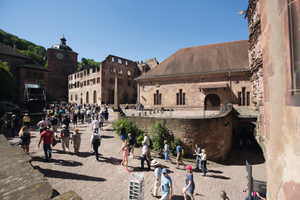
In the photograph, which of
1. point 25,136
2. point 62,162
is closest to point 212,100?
point 62,162

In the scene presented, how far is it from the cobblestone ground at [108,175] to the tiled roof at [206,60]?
46.5 ft

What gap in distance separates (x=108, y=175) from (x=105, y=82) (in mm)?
33708

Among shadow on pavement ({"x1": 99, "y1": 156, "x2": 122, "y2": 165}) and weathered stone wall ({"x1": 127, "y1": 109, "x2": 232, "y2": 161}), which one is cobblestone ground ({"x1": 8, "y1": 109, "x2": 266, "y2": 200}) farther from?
weathered stone wall ({"x1": 127, "y1": 109, "x2": 232, "y2": 161})

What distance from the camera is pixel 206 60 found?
76.3ft

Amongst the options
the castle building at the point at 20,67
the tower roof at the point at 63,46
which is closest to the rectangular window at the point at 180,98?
the castle building at the point at 20,67

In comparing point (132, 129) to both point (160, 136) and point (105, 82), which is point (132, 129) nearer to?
point (160, 136)

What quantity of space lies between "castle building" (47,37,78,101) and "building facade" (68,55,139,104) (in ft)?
20.2

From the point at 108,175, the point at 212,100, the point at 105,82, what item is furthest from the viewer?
the point at 105,82

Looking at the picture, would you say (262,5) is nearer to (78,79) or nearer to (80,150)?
(80,150)

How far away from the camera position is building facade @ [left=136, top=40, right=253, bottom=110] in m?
20.1

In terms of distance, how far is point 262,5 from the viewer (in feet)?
8.52

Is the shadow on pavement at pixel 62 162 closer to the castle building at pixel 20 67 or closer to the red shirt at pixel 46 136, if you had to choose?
the red shirt at pixel 46 136

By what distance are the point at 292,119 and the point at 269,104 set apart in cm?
69

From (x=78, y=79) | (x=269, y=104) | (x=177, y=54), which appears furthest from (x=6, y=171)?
(x=78, y=79)
